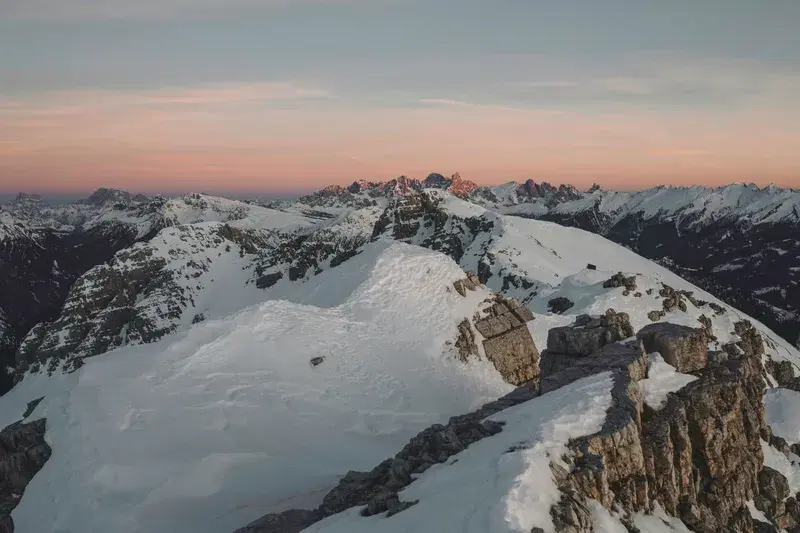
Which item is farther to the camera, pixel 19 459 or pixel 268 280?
pixel 268 280

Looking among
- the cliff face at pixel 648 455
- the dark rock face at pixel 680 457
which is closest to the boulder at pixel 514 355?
the cliff face at pixel 648 455

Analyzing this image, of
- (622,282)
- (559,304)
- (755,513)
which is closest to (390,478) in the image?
(755,513)

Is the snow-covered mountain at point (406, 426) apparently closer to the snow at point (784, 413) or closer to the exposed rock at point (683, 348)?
the exposed rock at point (683, 348)

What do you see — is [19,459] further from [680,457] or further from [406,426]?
[680,457]

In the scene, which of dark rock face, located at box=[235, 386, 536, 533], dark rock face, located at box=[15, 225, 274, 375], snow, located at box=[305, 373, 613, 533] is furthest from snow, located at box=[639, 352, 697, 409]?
dark rock face, located at box=[15, 225, 274, 375]

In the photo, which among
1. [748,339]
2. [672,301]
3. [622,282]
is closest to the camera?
[748,339]

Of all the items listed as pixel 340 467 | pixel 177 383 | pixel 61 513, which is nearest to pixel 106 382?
pixel 177 383

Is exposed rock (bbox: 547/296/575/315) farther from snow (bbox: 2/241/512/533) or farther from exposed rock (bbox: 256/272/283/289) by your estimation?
exposed rock (bbox: 256/272/283/289)
